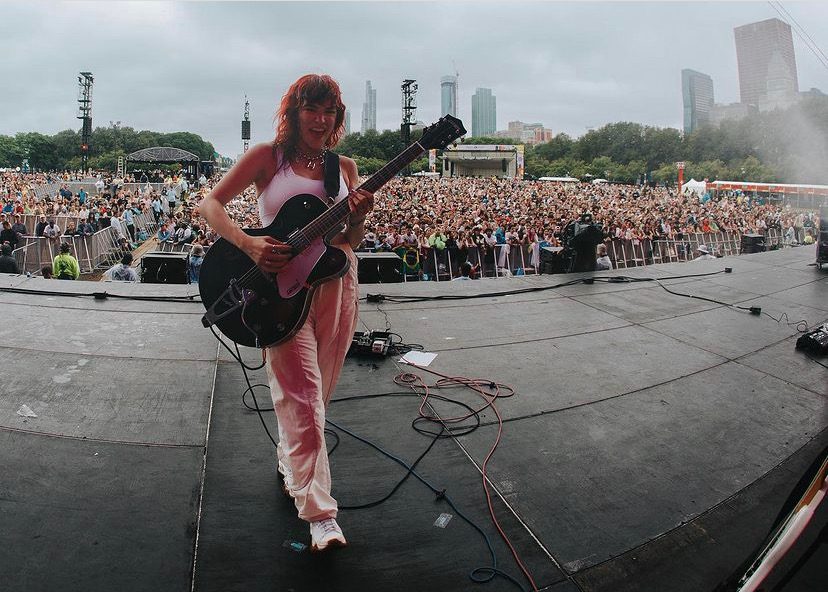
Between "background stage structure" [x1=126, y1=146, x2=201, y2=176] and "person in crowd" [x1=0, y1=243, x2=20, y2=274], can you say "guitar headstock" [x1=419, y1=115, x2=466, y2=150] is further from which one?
"background stage structure" [x1=126, y1=146, x2=201, y2=176]

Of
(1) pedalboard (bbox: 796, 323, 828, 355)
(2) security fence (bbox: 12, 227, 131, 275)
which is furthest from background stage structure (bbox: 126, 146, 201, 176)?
(1) pedalboard (bbox: 796, 323, 828, 355)

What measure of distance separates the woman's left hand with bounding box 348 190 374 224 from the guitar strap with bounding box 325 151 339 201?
0.33ft

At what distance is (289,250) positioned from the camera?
6.91 ft

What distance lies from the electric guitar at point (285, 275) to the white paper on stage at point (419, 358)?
201cm

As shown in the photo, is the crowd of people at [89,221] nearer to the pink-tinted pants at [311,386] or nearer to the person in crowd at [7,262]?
the person in crowd at [7,262]

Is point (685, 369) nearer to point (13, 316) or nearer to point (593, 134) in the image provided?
point (13, 316)

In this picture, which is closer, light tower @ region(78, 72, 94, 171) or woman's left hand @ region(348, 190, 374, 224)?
woman's left hand @ region(348, 190, 374, 224)

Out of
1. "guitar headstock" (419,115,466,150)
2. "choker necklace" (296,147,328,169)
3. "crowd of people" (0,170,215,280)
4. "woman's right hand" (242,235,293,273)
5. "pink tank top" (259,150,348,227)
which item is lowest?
"woman's right hand" (242,235,293,273)

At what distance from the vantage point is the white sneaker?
194 cm

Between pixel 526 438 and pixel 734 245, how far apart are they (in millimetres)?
21034

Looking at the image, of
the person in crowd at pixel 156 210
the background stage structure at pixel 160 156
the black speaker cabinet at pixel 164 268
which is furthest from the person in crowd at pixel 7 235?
the background stage structure at pixel 160 156

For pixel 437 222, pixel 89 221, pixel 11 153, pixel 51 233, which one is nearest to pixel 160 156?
pixel 89 221

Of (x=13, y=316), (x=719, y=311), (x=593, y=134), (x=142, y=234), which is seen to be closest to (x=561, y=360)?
(x=719, y=311)

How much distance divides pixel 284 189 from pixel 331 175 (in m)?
0.20
